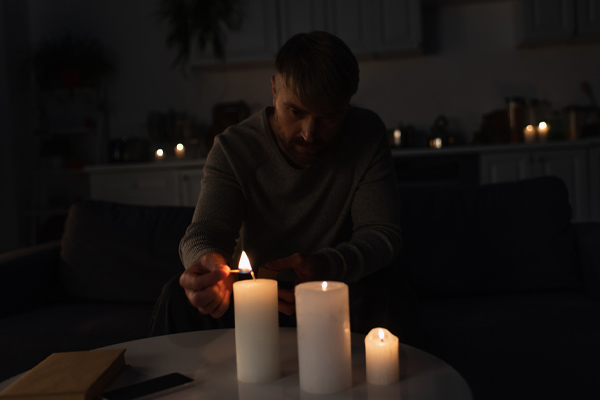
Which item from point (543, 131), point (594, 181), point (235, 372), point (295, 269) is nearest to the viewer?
point (235, 372)

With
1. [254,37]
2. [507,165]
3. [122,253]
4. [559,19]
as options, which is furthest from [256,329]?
[559,19]

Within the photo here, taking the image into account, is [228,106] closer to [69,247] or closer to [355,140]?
[69,247]

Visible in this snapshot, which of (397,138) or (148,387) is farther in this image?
(397,138)

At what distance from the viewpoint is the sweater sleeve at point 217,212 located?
1202mm

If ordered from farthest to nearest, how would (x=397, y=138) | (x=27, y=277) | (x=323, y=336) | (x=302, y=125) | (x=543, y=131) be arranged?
(x=397, y=138)
(x=543, y=131)
(x=27, y=277)
(x=302, y=125)
(x=323, y=336)

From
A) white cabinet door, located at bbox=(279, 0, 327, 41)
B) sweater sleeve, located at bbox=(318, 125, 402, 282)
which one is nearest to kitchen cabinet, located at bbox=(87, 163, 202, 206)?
white cabinet door, located at bbox=(279, 0, 327, 41)

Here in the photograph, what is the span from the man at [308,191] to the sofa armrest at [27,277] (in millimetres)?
803

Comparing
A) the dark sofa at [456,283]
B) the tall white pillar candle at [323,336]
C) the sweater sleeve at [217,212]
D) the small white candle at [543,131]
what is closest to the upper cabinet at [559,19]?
the small white candle at [543,131]

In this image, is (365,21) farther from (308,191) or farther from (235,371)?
(235,371)

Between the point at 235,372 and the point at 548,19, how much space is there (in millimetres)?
3579

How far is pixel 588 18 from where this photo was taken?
3549 millimetres

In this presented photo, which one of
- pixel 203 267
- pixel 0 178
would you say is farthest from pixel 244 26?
pixel 203 267

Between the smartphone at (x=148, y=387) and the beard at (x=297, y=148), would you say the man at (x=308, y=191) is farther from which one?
the smartphone at (x=148, y=387)

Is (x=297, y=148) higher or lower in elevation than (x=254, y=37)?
lower
